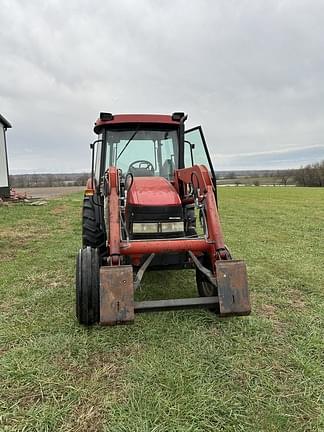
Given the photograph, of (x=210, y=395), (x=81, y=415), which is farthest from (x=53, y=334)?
(x=210, y=395)

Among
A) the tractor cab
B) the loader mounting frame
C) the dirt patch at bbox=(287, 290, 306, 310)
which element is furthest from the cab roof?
the dirt patch at bbox=(287, 290, 306, 310)

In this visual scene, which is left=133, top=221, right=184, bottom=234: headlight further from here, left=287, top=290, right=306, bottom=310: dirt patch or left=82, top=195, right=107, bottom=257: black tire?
left=287, top=290, right=306, bottom=310: dirt patch

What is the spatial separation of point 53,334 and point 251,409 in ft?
6.10

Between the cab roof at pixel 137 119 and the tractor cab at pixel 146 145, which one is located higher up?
the cab roof at pixel 137 119

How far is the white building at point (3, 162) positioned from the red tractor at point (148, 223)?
567 inches

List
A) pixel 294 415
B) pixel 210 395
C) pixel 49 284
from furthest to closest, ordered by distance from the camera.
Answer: pixel 49 284
pixel 210 395
pixel 294 415

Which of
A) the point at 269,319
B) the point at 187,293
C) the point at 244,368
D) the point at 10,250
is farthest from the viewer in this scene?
the point at 10,250

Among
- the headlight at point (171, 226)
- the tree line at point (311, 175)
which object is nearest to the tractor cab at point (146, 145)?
the headlight at point (171, 226)

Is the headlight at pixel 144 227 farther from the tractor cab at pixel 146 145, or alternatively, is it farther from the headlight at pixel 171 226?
the tractor cab at pixel 146 145

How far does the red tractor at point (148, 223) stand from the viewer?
2.97 meters

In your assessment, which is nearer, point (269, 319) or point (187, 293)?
point (269, 319)

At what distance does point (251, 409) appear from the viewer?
223 centimetres

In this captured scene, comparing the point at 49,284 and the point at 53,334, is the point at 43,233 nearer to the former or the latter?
the point at 49,284

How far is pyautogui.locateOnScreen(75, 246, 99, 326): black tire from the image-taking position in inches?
123
